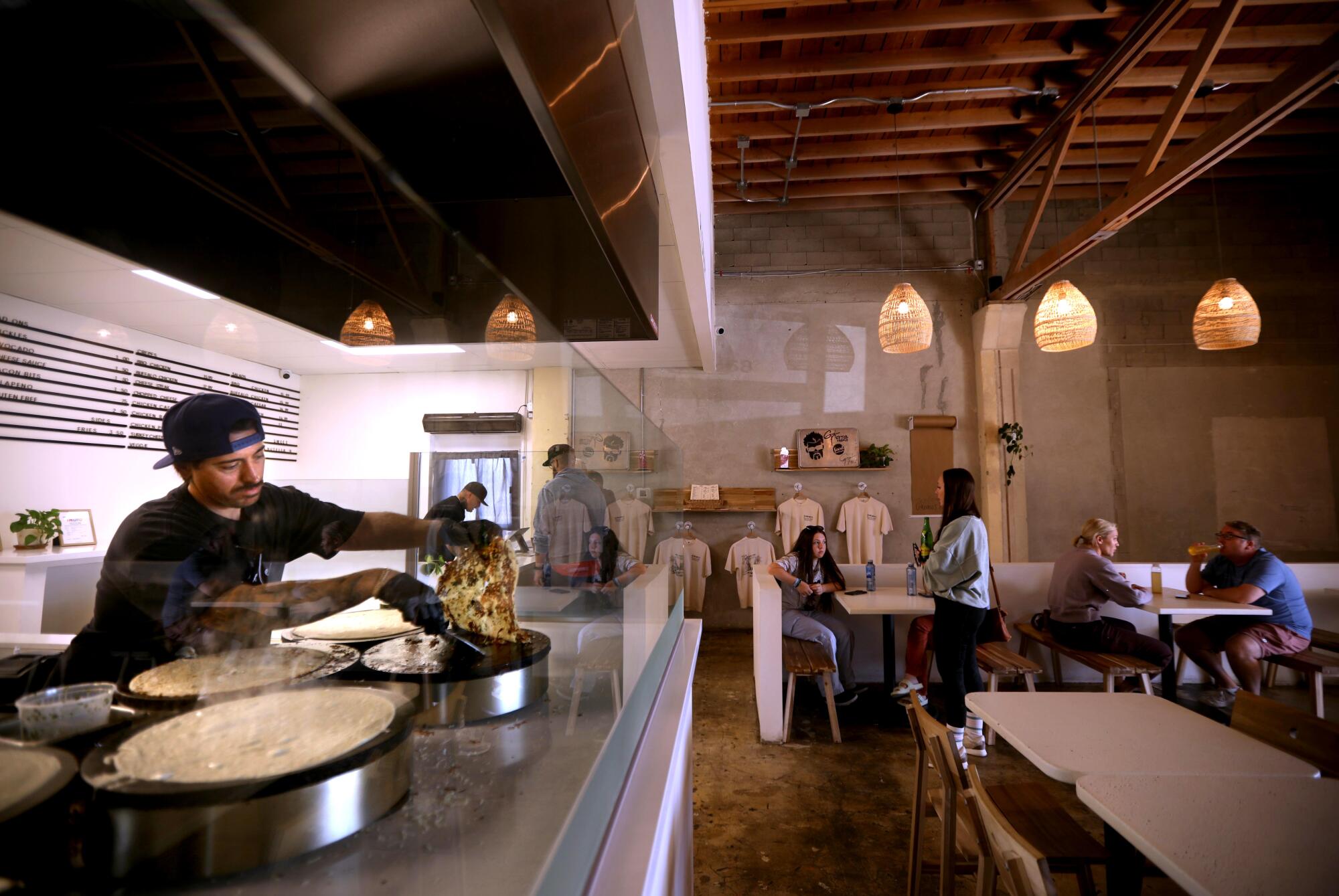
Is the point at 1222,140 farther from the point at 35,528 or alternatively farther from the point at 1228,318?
the point at 35,528

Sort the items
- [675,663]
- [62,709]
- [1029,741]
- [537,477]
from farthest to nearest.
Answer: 1. [1029,741]
2. [675,663]
3. [537,477]
4. [62,709]

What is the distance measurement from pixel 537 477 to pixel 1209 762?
6.94 ft

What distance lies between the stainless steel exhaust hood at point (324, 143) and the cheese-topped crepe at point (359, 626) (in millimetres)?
177

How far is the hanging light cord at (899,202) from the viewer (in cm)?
565

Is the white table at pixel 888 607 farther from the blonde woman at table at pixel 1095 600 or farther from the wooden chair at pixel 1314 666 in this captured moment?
the wooden chair at pixel 1314 666

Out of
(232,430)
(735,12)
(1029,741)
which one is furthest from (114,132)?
(735,12)

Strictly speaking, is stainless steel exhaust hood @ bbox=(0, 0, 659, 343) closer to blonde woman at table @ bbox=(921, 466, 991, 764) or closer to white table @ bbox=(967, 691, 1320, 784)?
Result: white table @ bbox=(967, 691, 1320, 784)

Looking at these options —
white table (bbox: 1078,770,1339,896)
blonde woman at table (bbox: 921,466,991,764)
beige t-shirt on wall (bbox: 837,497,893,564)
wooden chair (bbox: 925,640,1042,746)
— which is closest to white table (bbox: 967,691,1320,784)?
white table (bbox: 1078,770,1339,896)

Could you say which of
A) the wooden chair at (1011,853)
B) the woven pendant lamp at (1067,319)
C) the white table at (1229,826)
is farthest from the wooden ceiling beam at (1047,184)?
the wooden chair at (1011,853)

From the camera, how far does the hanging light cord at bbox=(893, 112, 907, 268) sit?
565 cm

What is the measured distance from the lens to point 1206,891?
3.74 ft

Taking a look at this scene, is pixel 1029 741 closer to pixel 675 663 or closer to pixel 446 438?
pixel 675 663

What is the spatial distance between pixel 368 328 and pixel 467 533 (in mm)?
178

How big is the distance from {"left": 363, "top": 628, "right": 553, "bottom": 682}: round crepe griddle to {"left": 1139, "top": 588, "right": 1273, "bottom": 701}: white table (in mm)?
4591
